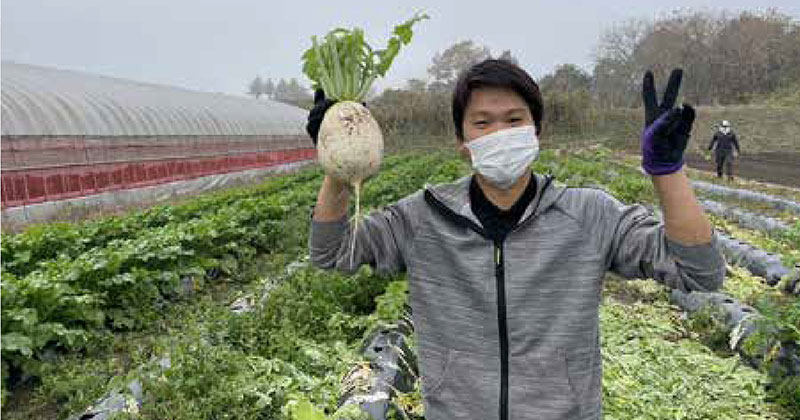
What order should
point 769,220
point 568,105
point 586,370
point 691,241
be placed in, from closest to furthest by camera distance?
point 691,241 → point 586,370 → point 769,220 → point 568,105

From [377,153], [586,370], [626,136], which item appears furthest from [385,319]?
[626,136]

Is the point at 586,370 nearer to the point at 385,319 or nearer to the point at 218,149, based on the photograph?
the point at 385,319

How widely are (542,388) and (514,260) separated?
40 centimetres

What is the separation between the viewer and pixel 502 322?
2012 mm

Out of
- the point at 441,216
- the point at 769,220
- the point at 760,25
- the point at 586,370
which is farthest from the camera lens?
the point at 760,25

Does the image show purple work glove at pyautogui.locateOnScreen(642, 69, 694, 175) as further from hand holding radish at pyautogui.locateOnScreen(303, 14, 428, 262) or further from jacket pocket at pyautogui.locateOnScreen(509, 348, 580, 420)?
hand holding radish at pyautogui.locateOnScreen(303, 14, 428, 262)

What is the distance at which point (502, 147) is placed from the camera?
2.08 meters

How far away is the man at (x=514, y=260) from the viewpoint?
1.97 meters

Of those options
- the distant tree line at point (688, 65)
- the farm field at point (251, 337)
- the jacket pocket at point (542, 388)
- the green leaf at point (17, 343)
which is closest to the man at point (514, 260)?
the jacket pocket at point (542, 388)

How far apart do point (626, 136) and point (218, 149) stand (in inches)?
967

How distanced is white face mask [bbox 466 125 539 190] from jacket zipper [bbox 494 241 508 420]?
22cm

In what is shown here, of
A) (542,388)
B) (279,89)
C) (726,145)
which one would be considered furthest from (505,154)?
(279,89)

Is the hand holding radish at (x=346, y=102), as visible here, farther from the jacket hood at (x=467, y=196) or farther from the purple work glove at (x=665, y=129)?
the purple work glove at (x=665, y=129)

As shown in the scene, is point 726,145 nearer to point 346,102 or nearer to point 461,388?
point 346,102
